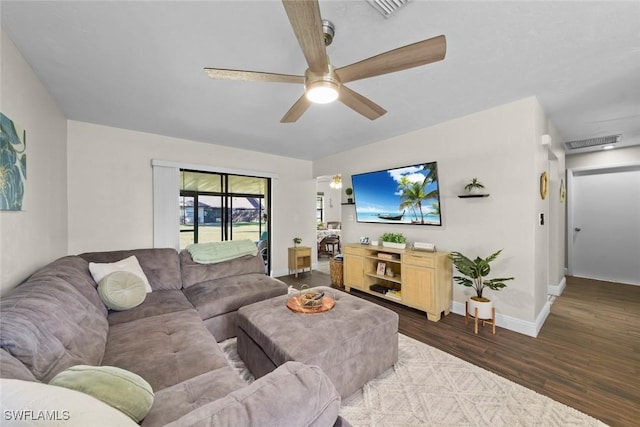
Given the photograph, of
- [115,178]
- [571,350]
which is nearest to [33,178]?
[115,178]

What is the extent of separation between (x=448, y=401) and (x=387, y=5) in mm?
2578

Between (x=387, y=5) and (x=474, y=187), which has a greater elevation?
(x=387, y=5)

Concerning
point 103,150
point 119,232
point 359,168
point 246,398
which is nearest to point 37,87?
point 103,150

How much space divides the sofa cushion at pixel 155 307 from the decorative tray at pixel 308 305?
97 centimetres

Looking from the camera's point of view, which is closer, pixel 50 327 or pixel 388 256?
pixel 50 327

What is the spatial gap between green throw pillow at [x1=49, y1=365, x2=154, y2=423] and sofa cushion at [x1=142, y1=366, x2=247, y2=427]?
7 cm

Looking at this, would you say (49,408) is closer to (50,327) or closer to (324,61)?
(50,327)

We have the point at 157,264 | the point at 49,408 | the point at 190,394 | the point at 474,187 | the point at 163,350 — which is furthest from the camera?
the point at 474,187

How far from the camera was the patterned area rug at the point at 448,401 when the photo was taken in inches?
58.8

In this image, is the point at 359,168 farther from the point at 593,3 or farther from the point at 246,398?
the point at 246,398

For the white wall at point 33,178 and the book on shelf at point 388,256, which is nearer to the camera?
the white wall at point 33,178

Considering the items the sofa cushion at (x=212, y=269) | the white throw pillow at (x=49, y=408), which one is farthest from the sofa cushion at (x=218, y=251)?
the white throw pillow at (x=49, y=408)

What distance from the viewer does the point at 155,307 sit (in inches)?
83.0

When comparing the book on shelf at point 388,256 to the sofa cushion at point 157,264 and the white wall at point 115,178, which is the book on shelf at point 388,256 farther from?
the white wall at point 115,178
